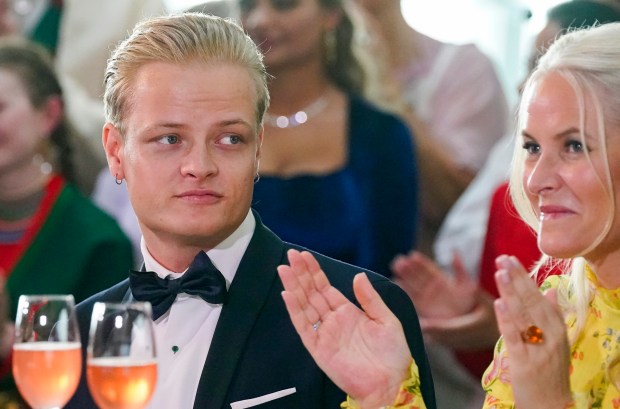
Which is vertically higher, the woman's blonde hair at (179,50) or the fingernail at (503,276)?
the woman's blonde hair at (179,50)

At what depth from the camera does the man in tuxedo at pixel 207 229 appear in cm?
188

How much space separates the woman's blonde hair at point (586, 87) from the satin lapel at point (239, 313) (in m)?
0.44

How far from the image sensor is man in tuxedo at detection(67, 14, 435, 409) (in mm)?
1881

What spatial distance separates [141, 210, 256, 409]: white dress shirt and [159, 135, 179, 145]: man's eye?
0.20 metres

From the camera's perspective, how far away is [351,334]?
172cm

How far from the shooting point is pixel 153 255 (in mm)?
2062

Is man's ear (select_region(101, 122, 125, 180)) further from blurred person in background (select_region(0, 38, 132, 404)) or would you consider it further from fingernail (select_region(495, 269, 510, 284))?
blurred person in background (select_region(0, 38, 132, 404))

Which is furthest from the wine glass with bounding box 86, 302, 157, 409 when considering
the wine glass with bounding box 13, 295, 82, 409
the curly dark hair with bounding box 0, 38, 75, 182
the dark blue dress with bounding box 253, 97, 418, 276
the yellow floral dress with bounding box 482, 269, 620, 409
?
the curly dark hair with bounding box 0, 38, 75, 182

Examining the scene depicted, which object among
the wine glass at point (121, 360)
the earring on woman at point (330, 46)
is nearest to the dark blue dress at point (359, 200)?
the earring on woman at point (330, 46)

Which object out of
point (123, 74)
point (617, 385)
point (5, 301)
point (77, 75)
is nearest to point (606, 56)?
point (617, 385)

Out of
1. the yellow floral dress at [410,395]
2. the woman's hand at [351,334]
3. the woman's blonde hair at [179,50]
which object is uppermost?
the woman's blonde hair at [179,50]

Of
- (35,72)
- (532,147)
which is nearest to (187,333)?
(532,147)

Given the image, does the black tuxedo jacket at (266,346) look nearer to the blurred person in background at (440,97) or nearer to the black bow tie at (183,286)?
the black bow tie at (183,286)

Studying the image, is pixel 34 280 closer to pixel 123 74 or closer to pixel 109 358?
pixel 123 74
